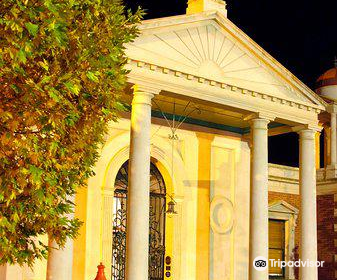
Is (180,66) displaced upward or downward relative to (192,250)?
upward

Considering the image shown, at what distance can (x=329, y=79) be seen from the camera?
25.1 m

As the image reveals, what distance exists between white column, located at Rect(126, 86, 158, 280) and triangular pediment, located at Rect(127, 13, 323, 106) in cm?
110

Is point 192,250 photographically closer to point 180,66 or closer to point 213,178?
point 213,178

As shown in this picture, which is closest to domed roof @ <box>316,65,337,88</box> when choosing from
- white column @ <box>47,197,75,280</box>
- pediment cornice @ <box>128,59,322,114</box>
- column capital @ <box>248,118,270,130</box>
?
pediment cornice @ <box>128,59,322,114</box>

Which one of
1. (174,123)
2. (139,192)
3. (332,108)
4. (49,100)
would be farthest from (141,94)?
(332,108)

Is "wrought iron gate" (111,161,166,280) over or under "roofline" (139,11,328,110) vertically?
under

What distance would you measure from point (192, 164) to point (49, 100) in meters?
A: 12.1

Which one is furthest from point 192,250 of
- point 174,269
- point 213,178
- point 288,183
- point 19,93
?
point 19,93

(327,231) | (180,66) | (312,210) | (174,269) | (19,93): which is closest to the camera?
(19,93)

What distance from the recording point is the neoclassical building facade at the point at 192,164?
15.6 meters

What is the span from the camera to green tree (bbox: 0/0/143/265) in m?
8.70

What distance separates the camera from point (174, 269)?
19891mm

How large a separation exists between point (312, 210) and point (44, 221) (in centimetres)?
1075

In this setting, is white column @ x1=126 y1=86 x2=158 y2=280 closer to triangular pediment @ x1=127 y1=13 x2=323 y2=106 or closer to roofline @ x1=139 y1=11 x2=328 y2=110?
triangular pediment @ x1=127 y1=13 x2=323 y2=106
